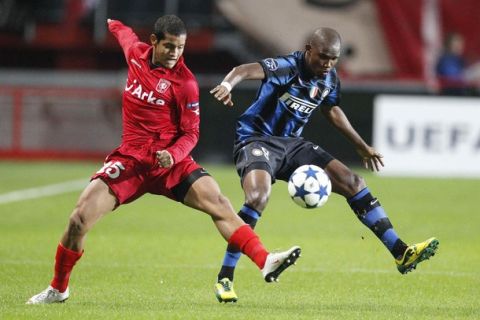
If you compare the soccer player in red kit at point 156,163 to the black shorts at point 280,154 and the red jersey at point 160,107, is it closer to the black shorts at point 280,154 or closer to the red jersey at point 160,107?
the red jersey at point 160,107

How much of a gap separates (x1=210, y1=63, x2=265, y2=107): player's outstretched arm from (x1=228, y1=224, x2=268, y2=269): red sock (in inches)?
33.4

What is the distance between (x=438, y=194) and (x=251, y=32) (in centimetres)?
674

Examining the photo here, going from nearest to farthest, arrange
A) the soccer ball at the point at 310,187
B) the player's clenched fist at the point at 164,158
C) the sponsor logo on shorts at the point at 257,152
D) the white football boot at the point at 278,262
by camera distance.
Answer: the white football boot at the point at 278,262 → the player's clenched fist at the point at 164,158 → the soccer ball at the point at 310,187 → the sponsor logo on shorts at the point at 257,152

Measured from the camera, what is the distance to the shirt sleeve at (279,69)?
8.27m

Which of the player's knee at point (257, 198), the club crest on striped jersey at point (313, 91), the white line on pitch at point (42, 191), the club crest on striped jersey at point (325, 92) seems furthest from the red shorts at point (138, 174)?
the white line on pitch at point (42, 191)

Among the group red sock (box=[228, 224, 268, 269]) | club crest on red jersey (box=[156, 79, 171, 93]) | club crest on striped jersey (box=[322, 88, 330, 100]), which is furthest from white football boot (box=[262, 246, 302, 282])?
club crest on striped jersey (box=[322, 88, 330, 100])

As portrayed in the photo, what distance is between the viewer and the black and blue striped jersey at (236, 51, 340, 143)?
8461 millimetres

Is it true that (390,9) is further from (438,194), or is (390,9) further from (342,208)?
(342,208)

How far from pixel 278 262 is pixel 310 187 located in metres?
1.12

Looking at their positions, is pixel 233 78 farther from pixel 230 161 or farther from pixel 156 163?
pixel 230 161

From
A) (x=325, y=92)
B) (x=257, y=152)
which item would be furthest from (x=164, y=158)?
(x=325, y=92)

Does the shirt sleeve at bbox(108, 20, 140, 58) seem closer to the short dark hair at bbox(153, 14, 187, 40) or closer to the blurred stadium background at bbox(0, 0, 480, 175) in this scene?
the short dark hair at bbox(153, 14, 187, 40)

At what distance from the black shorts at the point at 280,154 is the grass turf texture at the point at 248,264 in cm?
94

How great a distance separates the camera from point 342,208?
1553 cm
